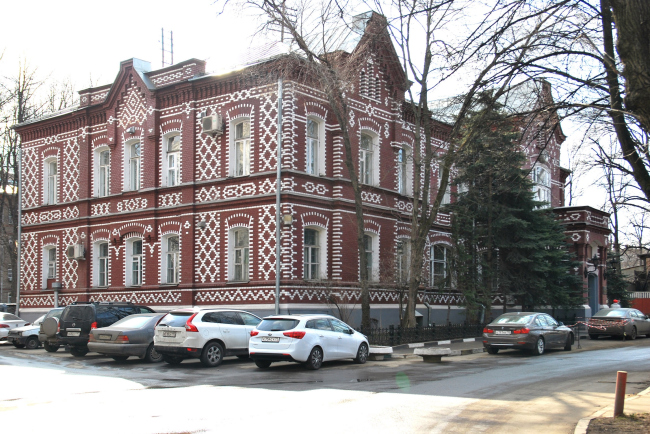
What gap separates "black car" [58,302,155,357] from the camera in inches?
838

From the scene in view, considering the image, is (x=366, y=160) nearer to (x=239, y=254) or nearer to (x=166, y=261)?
(x=239, y=254)

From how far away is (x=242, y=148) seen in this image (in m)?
27.9

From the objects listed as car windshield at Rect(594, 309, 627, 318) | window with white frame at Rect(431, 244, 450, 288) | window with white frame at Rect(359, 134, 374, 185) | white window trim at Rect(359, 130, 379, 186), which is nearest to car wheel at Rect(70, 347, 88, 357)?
window with white frame at Rect(359, 134, 374, 185)

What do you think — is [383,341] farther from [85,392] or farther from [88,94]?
[88,94]

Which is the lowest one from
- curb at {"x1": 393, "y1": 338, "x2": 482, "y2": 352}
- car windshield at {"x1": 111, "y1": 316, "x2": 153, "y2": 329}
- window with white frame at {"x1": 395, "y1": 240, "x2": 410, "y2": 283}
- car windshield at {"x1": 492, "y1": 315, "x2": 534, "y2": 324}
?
curb at {"x1": 393, "y1": 338, "x2": 482, "y2": 352}

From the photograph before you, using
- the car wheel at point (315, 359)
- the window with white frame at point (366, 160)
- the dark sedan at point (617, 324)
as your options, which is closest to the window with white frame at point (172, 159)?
the window with white frame at point (366, 160)

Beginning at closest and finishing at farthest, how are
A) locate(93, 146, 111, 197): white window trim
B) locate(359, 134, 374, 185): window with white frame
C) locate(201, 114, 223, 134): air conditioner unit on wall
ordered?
locate(201, 114, 223, 134): air conditioner unit on wall < locate(359, 134, 374, 185): window with white frame < locate(93, 146, 111, 197): white window trim

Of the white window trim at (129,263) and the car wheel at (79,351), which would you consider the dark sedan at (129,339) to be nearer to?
the car wheel at (79,351)

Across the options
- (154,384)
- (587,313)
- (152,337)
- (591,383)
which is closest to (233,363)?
(152,337)

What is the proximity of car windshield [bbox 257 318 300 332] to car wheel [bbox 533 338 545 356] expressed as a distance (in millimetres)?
8710

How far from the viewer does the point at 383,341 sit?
78.0 ft

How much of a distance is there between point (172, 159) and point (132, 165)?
2858mm

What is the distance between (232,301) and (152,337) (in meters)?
7.27

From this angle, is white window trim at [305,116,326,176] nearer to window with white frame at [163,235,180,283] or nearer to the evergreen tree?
the evergreen tree
